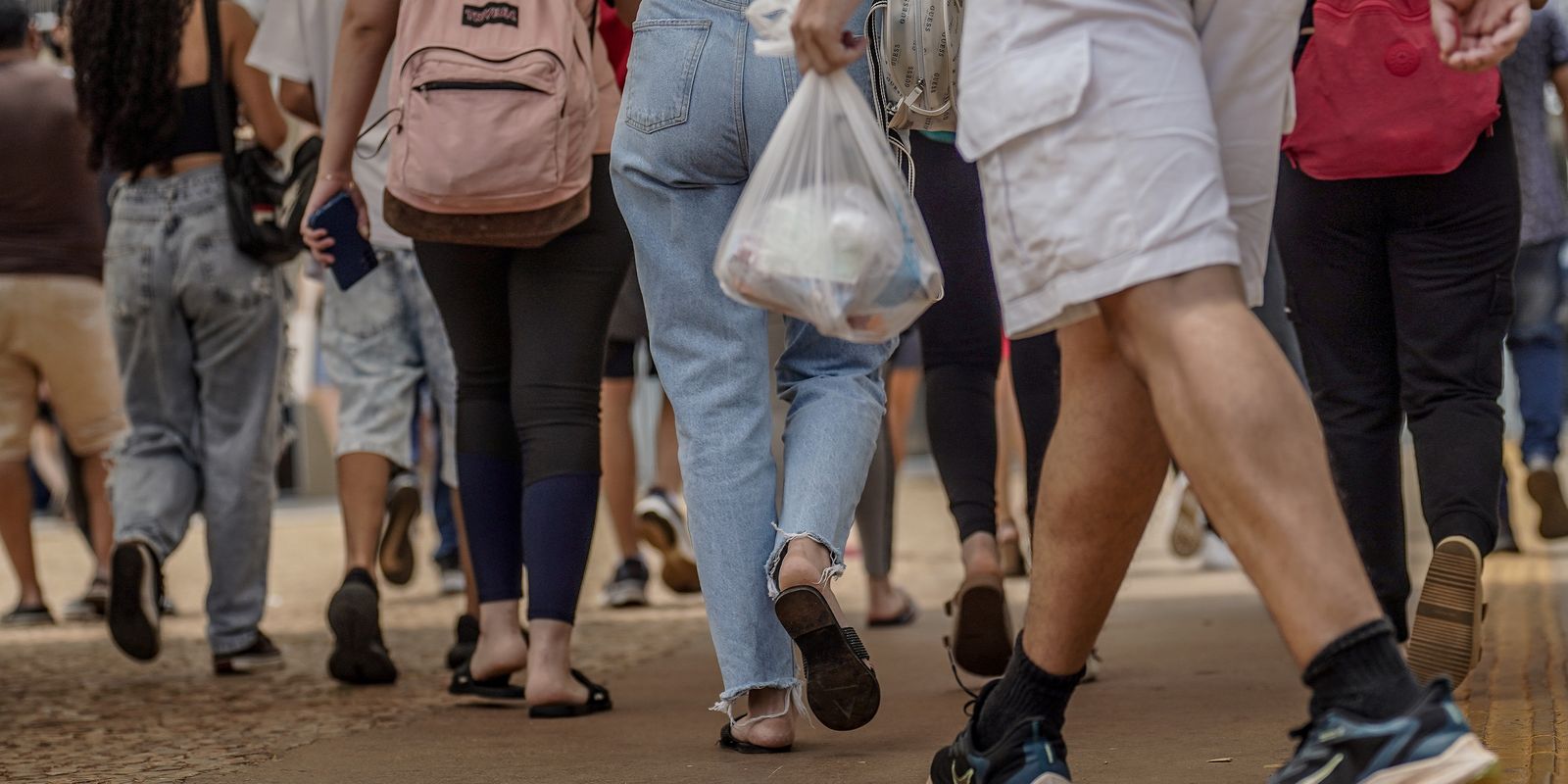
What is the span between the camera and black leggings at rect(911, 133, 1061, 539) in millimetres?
4129

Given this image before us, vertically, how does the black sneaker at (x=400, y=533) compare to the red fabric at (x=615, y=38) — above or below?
below

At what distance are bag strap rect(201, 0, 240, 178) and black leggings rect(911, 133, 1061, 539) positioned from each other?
6.17ft

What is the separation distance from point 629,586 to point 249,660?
1.77m

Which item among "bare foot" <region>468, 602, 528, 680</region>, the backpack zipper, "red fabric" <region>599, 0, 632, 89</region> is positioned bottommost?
"bare foot" <region>468, 602, 528, 680</region>

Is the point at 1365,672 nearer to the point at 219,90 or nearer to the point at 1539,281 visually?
the point at 219,90

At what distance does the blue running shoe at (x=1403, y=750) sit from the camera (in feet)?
6.52

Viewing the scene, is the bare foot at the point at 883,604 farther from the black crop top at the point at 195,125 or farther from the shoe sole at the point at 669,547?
the black crop top at the point at 195,125

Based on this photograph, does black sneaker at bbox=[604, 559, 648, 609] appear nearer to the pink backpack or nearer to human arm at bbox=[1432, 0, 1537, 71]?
the pink backpack

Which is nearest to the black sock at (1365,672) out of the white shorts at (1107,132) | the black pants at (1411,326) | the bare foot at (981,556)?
the white shorts at (1107,132)

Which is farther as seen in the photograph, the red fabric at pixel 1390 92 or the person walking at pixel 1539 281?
the person walking at pixel 1539 281

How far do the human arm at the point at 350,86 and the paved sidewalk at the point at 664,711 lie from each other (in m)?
1.16

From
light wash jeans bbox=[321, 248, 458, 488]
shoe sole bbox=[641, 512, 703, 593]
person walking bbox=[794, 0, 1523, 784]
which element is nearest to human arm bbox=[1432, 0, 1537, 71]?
person walking bbox=[794, 0, 1523, 784]

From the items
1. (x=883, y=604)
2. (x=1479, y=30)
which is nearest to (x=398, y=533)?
(x=883, y=604)

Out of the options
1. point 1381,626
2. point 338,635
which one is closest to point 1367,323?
point 1381,626
